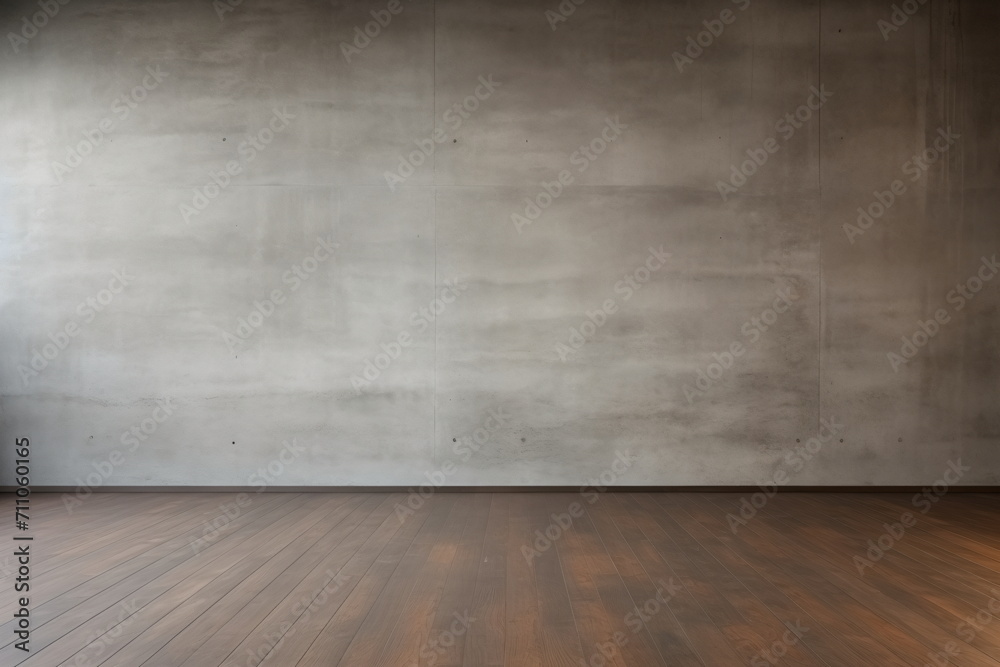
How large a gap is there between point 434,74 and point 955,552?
17.3 feet

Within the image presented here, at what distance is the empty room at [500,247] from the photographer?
21.0 feet

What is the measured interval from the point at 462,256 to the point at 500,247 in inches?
13.5

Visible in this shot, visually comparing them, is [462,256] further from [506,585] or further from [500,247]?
[506,585]

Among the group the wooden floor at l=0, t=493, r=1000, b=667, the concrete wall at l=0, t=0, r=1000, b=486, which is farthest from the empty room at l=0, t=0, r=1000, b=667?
the wooden floor at l=0, t=493, r=1000, b=667

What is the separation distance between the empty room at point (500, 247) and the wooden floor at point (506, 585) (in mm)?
746

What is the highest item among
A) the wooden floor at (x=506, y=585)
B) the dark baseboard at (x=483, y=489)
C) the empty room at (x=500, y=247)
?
the empty room at (x=500, y=247)

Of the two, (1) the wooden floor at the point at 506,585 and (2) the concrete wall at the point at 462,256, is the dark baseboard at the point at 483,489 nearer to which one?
(2) the concrete wall at the point at 462,256

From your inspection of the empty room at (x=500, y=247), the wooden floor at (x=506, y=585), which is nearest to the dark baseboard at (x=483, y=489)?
the empty room at (x=500, y=247)

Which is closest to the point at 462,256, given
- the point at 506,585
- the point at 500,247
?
the point at 500,247

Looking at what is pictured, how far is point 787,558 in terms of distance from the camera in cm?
421

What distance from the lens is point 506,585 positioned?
12.0 feet

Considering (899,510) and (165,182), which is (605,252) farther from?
(165,182)

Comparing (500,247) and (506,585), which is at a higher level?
(500,247)

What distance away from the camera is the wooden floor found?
284 centimetres
